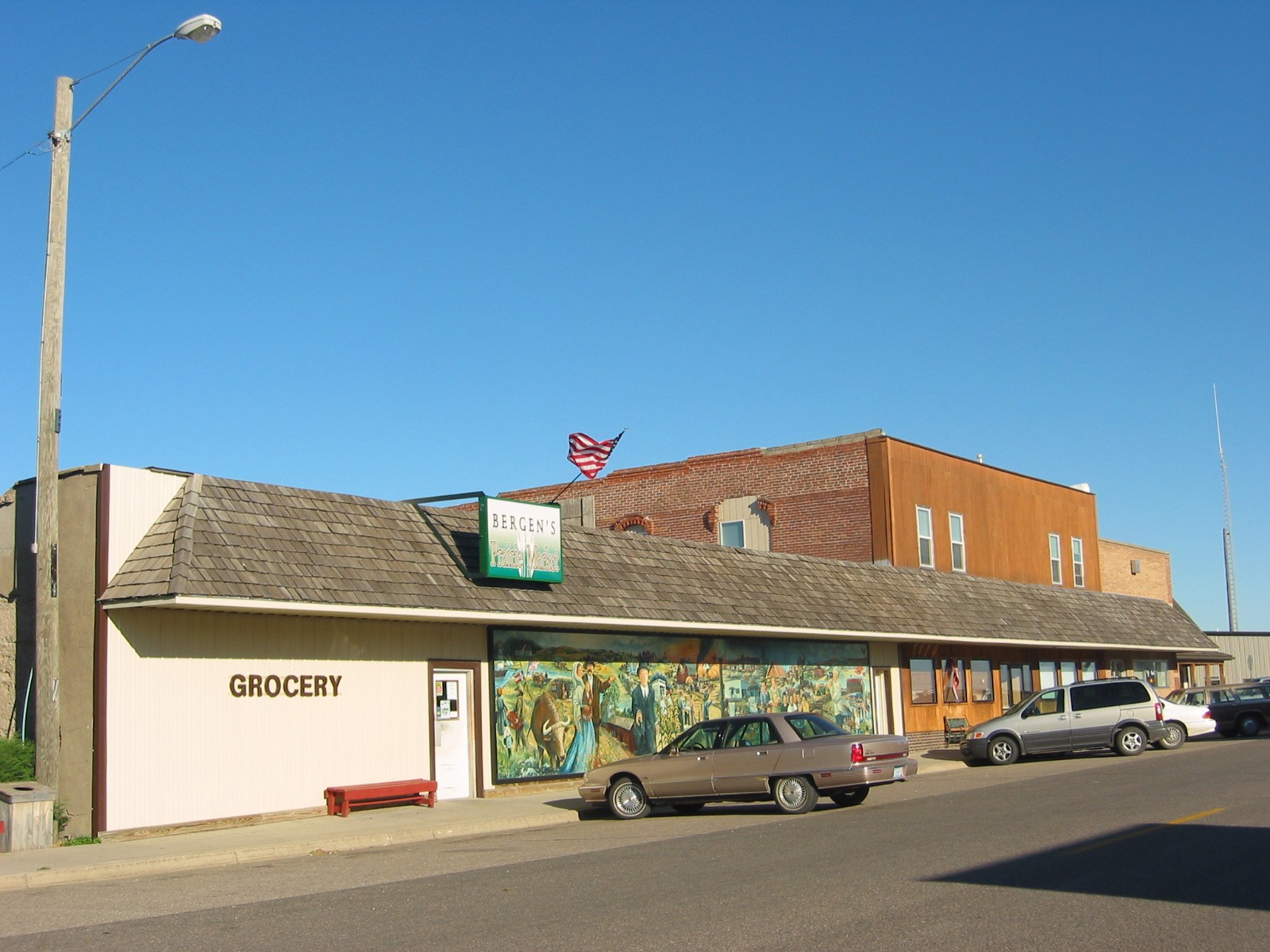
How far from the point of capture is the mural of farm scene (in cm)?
2241

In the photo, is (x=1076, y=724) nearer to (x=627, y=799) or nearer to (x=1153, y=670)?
(x=627, y=799)

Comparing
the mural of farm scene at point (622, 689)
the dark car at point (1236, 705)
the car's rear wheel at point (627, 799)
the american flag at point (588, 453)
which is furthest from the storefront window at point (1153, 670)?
the car's rear wheel at point (627, 799)

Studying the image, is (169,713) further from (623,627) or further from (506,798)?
(623,627)

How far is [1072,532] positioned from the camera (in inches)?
1806

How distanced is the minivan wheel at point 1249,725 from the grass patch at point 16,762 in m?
31.6

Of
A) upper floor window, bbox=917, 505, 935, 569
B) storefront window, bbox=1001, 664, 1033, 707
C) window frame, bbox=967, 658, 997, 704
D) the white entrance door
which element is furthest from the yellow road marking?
storefront window, bbox=1001, 664, 1033, 707

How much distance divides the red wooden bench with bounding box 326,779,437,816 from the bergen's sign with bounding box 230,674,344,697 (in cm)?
142

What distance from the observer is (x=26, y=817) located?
15.8 m

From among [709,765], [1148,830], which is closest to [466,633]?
[709,765]

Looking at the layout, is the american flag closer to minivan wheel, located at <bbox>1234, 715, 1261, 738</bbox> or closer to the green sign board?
the green sign board

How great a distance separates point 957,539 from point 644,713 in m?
16.7

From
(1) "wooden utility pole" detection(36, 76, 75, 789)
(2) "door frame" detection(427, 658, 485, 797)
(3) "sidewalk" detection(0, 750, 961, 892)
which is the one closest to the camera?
(3) "sidewalk" detection(0, 750, 961, 892)

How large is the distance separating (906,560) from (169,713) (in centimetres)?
2268

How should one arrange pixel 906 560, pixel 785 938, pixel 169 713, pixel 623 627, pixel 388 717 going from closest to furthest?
pixel 785 938, pixel 169 713, pixel 388 717, pixel 623 627, pixel 906 560
